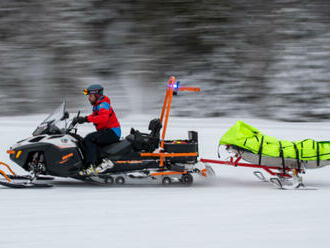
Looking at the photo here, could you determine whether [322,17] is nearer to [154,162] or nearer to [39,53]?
[39,53]

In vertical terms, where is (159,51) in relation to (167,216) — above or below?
above

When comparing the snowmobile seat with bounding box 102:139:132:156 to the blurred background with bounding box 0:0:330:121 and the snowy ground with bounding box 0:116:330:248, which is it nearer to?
the snowy ground with bounding box 0:116:330:248

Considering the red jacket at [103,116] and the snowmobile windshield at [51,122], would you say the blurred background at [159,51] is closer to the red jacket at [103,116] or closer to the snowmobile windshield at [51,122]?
the snowmobile windshield at [51,122]

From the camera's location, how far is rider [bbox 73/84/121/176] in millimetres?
6207

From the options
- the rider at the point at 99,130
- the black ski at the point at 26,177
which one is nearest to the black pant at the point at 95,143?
the rider at the point at 99,130

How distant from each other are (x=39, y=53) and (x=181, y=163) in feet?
32.6

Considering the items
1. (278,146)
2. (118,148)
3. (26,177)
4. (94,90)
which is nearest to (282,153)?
(278,146)

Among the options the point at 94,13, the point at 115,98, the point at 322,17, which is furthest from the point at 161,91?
the point at 322,17

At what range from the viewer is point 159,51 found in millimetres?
15109

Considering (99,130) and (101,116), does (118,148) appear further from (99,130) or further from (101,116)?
(101,116)

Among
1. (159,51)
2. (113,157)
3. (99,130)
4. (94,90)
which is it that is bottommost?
(113,157)

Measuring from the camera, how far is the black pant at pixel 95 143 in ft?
20.6

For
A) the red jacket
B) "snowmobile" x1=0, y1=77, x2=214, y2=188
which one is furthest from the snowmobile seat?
the red jacket

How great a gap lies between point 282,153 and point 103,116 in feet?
7.91
